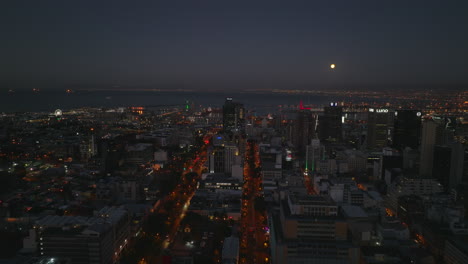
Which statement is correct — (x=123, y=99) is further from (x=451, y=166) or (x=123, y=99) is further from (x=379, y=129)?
(x=451, y=166)

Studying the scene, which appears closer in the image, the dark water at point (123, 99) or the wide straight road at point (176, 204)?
the wide straight road at point (176, 204)

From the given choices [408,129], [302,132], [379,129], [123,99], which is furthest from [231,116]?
[123,99]

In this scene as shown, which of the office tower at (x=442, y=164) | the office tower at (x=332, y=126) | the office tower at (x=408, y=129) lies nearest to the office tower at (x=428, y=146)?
the office tower at (x=442, y=164)

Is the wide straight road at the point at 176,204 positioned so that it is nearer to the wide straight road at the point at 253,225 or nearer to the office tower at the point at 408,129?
the wide straight road at the point at 253,225

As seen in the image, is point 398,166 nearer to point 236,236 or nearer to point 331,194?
point 331,194

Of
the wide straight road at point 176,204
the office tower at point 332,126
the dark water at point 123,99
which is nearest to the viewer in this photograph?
the wide straight road at point 176,204

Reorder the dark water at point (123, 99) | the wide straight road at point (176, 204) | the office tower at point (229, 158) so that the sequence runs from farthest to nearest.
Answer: the dark water at point (123, 99), the office tower at point (229, 158), the wide straight road at point (176, 204)

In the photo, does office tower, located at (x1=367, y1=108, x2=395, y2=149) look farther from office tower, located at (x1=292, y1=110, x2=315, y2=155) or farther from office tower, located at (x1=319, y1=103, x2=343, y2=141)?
office tower, located at (x1=292, y1=110, x2=315, y2=155)

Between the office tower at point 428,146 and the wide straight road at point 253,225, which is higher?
the office tower at point 428,146

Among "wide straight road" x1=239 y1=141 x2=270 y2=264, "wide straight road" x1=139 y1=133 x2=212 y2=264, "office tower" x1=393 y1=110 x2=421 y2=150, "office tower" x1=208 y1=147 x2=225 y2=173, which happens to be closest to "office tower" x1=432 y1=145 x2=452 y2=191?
"office tower" x1=393 y1=110 x2=421 y2=150
